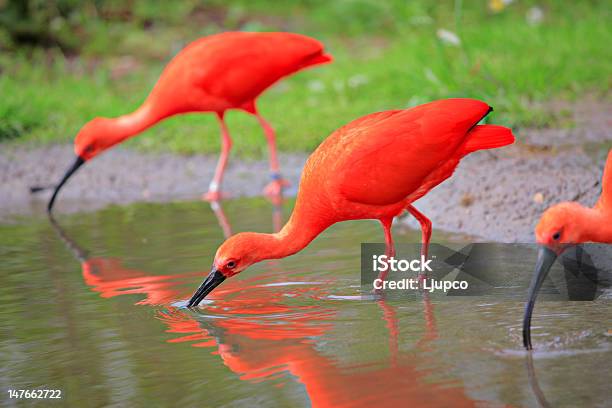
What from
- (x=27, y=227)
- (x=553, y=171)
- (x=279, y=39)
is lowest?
(x=27, y=227)

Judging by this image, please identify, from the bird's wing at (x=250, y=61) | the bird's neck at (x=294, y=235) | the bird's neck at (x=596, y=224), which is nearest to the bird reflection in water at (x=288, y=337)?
the bird's neck at (x=294, y=235)

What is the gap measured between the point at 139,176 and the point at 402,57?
11.8ft

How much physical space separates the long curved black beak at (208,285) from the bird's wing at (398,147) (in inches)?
27.5

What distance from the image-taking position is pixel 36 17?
12.3 metres

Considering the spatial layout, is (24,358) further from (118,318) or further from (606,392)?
(606,392)

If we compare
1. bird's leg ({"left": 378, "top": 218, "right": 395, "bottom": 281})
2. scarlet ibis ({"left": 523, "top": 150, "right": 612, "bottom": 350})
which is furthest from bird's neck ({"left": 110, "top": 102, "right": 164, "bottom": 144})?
scarlet ibis ({"left": 523, "top": 150, "right": 612, "bottom": 350})

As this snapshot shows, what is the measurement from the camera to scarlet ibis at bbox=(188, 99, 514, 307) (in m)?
5.01

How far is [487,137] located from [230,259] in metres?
1.36

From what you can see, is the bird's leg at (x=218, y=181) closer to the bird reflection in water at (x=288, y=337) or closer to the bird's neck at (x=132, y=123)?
the bird's neck at (x=132, y=123)

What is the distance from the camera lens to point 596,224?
4.32 m

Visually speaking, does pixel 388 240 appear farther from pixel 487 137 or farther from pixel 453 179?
Result: pixel 453 179

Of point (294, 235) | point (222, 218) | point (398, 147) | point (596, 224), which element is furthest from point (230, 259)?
point (222, 218)

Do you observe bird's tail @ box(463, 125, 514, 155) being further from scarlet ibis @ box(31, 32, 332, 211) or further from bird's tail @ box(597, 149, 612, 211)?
scarlet ibis @ box(31, 32, 332, 211)

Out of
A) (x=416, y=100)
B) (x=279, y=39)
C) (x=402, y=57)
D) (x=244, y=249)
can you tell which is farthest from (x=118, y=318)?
(x=402, y=57)
